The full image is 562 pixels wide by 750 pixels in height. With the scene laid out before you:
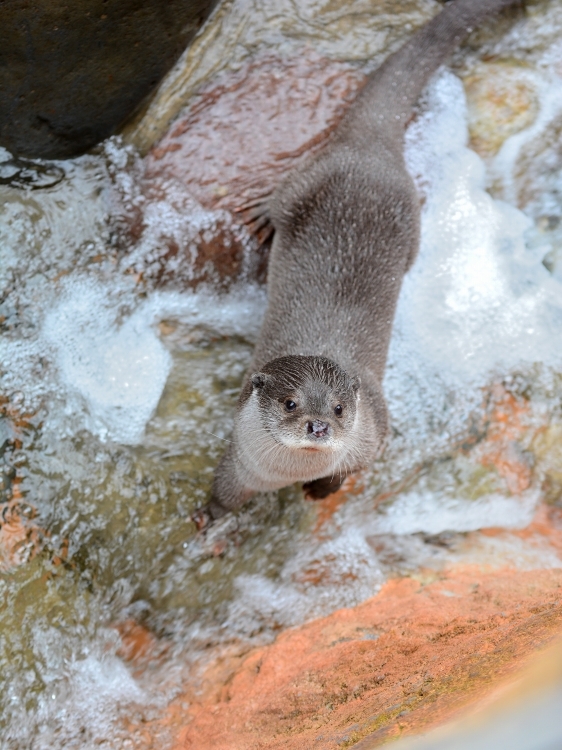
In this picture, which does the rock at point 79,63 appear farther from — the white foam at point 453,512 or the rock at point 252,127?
the white foam at point 453,512

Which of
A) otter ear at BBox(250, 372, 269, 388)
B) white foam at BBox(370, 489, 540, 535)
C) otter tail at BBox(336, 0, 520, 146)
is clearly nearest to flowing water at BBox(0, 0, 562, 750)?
white foam at BBox(370, 489, 540, 535)

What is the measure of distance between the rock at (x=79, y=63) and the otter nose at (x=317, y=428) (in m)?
1.30

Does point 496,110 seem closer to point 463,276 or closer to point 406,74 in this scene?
point 406,74

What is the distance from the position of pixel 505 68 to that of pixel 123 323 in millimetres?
1629

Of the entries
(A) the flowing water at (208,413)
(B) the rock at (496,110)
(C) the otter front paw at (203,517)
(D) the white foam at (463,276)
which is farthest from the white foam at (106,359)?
(B) the rock at (496,110)

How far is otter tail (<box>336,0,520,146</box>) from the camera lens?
2.21 meters

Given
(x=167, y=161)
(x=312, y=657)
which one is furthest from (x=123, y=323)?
(x=312, y=657)

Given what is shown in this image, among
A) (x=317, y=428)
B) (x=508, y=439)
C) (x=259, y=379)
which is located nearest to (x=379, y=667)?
(x=317, y=428)

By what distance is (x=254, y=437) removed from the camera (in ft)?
5.60

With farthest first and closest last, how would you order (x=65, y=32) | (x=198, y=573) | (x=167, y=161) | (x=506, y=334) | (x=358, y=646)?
(x=506, y=334)
(x=167, y=161)
(x=198, y=573)
(x=65, y=32)
(x=358, y=646)

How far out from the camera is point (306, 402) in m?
1.52

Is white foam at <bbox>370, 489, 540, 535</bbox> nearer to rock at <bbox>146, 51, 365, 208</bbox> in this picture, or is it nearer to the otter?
the otter

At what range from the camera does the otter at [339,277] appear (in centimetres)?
174

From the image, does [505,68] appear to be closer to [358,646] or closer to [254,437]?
[254,437]
